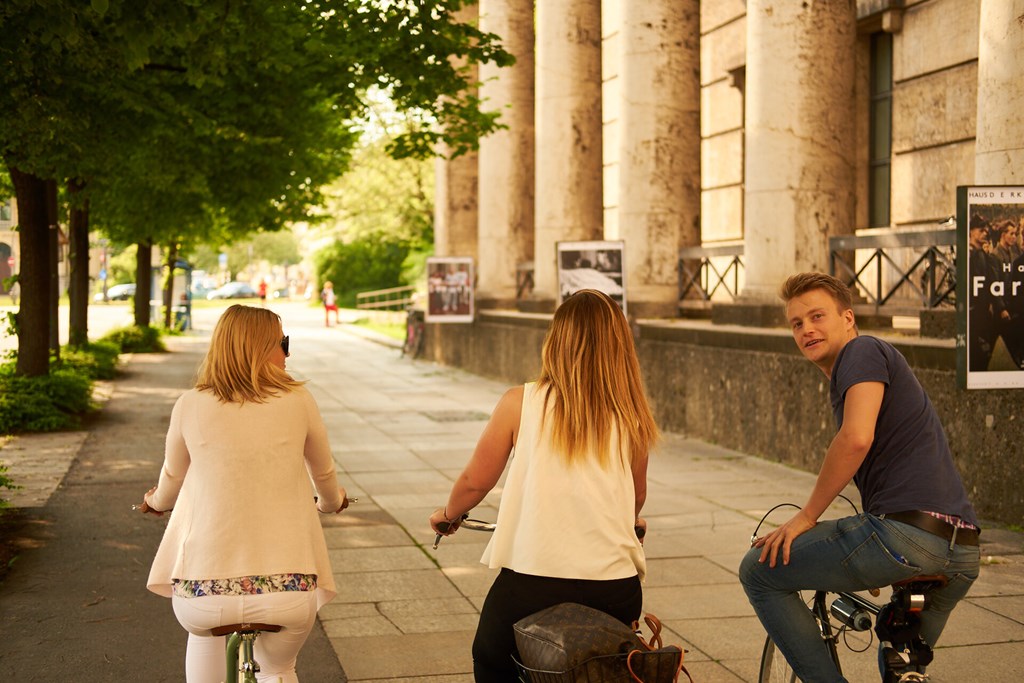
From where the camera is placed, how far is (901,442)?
4008mm

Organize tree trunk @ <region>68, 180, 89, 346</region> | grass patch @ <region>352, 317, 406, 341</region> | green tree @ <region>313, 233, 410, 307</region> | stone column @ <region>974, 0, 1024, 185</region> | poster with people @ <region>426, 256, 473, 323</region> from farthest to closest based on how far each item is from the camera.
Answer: green tree @ <region>313, 233, 410, 307</region> → grass patch @ <region>352, 317, 406, 341</region> → poster with people @ <region>426, 256, 473, 323</region> → tree trunk @ <region>68, 180, 89, 346</region> → stone column @ <region>974, 0, 1024, 185</region>

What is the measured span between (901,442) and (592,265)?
1260cm

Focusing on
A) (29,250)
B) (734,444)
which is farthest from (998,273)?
(29,250)

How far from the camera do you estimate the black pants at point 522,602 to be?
362cm

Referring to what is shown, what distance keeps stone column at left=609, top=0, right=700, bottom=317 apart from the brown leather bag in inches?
578

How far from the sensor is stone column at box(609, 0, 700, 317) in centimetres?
1777

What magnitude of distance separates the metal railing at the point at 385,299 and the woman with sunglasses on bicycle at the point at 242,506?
176 ft

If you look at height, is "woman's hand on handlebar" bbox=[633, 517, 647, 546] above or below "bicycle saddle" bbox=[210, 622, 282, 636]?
above

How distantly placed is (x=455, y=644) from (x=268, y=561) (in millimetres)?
2921

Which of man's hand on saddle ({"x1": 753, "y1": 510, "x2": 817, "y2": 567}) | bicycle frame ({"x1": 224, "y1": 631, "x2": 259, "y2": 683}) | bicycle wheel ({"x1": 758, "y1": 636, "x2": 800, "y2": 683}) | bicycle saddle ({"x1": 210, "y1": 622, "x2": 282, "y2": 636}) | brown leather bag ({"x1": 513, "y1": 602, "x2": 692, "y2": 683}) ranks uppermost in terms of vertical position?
man's hand on saddle ({"x1": 753, "y1": 510, "x2": 817, "y2": 567})

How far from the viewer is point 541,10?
22.0 m

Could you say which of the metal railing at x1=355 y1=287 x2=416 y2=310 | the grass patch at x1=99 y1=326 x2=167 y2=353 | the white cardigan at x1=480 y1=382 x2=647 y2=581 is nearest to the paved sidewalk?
the white cardigan at x1=480 y1=382 x2=647 y2=581

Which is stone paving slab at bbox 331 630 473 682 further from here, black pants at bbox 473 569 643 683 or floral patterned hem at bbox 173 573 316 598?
black pants at bbox 473 569 643 683

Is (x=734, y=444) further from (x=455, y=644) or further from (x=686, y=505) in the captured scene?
(x=455, y=644)
